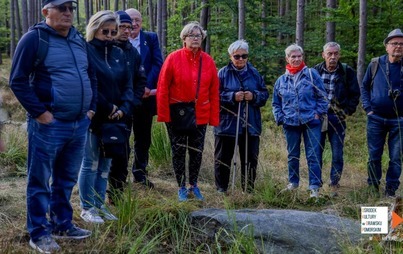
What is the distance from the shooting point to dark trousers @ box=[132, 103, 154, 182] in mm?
5496

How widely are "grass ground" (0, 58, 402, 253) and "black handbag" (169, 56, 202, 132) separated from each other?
77 cm

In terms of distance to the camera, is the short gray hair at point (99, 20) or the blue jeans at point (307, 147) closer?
the short gray hair at point (99, 20)

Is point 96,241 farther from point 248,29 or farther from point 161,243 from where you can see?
point 248,29

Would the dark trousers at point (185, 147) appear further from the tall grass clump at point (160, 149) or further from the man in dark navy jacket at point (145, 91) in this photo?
the tall grass clump at point (160, 149)

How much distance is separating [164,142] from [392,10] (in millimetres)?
9065

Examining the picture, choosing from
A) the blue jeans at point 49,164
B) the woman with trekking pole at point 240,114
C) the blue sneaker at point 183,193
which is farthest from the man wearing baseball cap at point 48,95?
the woman with trekking pole at point 240,114

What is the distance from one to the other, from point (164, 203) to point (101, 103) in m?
1.05

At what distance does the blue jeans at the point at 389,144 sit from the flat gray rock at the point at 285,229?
1824mm

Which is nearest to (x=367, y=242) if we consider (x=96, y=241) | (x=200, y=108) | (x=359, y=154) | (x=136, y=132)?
(x=96, y=241)

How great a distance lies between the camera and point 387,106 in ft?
17.9

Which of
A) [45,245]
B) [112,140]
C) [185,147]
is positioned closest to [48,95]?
[112,140]

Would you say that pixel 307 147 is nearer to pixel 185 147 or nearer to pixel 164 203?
pixel 185 147

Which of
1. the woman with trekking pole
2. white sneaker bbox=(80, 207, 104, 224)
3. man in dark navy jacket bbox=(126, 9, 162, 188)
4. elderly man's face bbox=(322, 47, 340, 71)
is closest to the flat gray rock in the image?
white sneaker bbox=(80, 207, 104, 224)

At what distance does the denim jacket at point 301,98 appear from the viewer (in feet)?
18.3
